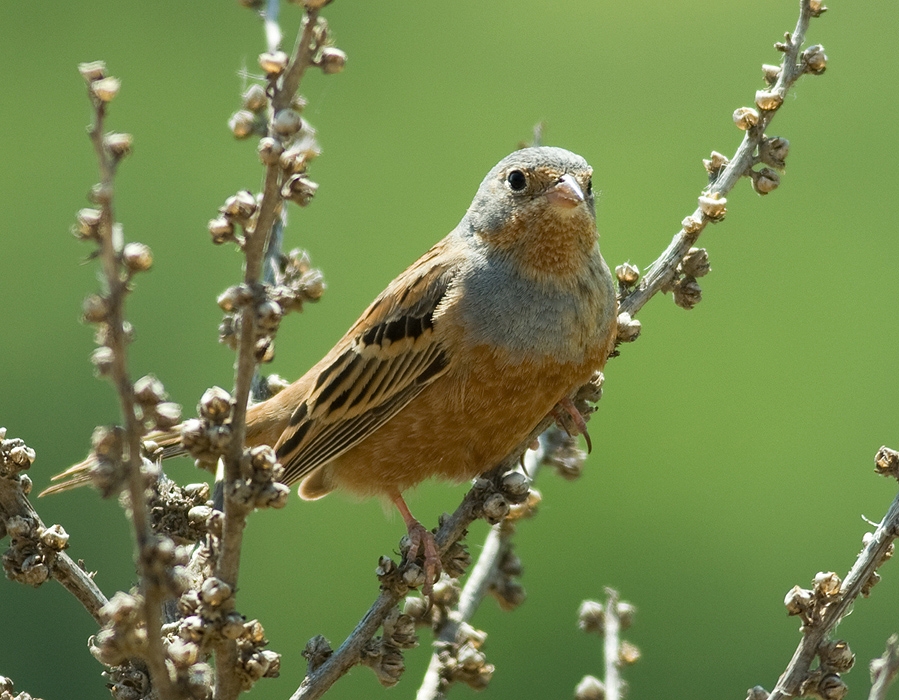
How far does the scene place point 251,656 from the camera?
2.32m

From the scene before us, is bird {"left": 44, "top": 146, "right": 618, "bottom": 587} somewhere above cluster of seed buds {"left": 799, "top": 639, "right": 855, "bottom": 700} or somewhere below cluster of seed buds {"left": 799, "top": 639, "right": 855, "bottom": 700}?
above

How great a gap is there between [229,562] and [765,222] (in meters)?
5.55

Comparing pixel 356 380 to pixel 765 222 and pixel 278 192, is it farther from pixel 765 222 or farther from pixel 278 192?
pixel 765 222

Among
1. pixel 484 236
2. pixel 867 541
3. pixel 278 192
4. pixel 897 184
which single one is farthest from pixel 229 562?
pixel 897 184

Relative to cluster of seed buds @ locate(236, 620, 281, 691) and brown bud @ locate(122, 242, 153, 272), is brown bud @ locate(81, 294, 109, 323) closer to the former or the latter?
brown bud @ locate(122, 242, 153, 272)

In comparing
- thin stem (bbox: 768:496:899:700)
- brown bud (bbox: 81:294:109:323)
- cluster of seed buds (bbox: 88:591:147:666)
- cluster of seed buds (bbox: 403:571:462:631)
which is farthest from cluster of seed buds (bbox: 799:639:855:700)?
brown bud (bbox: 81:294:109:323)

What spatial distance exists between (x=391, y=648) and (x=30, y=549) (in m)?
0.88

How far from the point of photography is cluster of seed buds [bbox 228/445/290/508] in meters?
2.13

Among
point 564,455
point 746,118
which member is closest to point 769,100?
point 746,118

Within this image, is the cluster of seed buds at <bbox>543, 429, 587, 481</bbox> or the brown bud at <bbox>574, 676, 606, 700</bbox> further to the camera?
the cluster of seed buds at <bbox>543, 429, 587, 481</bbox>

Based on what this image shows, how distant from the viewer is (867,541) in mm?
2691

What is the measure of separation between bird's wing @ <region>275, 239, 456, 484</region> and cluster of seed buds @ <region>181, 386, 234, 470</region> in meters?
2.10

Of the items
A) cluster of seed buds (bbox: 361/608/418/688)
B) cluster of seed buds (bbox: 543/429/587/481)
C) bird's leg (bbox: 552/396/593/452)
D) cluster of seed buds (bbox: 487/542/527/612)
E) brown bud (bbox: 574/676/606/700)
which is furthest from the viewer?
bird's leg (bbox: 552/396/593/452)

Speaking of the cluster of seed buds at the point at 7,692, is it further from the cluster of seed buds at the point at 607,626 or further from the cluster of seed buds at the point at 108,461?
the cluster of seed buds at the point at 607,626
